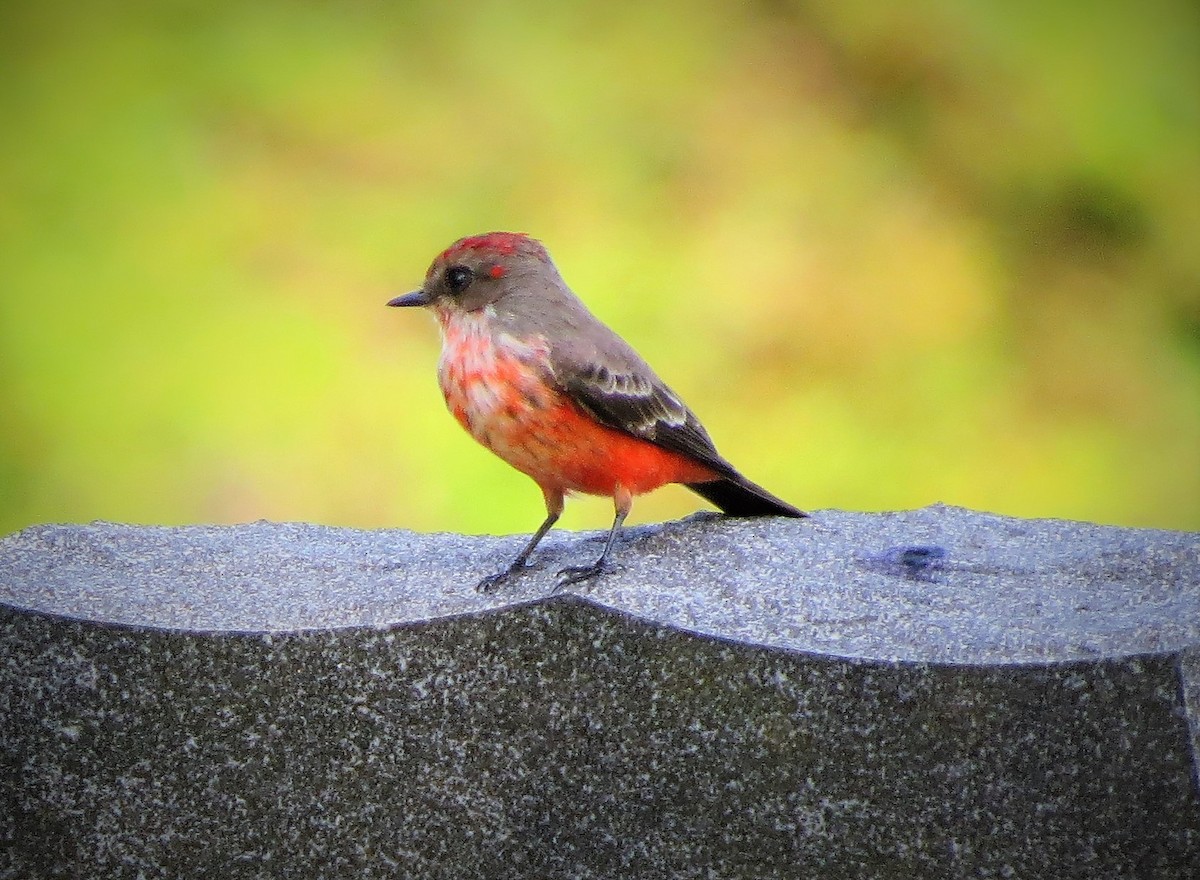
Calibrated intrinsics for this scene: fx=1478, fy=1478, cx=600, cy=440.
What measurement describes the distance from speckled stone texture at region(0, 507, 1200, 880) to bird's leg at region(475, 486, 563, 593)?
4.9 inches

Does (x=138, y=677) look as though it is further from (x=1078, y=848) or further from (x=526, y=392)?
(x=1078, y=848)

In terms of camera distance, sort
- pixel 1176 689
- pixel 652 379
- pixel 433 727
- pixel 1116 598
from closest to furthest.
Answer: pixel 1176 689
pixel 433 727
pixel 1116 598
pixel 652 379

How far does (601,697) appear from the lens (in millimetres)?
2434

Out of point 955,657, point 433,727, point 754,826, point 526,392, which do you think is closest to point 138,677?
point 433,727

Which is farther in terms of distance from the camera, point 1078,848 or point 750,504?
point 750,504

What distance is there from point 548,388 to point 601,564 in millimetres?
356

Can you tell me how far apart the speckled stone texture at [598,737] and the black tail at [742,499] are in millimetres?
600

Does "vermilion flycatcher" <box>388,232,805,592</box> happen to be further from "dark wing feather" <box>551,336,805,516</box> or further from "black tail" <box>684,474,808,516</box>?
"black tail" <box>684,474,808,516</box>

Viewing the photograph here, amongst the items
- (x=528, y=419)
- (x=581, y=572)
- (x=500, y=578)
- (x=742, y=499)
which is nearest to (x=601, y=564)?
(x=581, y=572)

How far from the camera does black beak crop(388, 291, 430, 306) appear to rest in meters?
3.01

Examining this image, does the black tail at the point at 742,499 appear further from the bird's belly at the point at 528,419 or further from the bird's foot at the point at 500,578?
the bird's foot at the point at 500,578

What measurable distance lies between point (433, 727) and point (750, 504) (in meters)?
→ 1.07

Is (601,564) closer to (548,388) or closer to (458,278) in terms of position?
(548,388)

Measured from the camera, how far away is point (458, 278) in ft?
9.82
